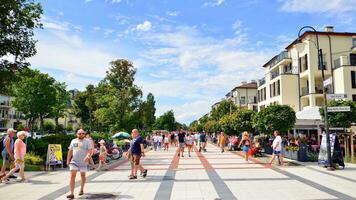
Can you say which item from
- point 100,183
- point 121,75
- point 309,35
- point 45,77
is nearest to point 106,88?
point 121,75

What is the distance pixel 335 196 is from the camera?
9.02 metres

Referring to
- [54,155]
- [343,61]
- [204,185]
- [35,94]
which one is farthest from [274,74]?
[204,185]

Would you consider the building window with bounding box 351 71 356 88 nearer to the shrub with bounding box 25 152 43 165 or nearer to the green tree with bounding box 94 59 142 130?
the green tree with bounding box 94 59 142 130

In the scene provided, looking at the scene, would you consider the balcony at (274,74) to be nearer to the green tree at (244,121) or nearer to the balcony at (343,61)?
the balcony at (343,61)

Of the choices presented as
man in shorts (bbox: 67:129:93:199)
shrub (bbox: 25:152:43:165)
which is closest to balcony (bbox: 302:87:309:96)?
shrub (bbox: 25:152:43:165)

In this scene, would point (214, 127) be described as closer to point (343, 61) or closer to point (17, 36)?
point (343, 61)

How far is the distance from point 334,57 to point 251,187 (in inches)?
1302

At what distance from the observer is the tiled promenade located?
9.41m

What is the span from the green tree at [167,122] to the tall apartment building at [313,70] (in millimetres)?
64023

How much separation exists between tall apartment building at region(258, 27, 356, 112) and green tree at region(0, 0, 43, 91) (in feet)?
75.4

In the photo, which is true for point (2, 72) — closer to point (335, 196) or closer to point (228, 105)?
point (335, 196)

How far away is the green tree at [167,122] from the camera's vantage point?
109 m

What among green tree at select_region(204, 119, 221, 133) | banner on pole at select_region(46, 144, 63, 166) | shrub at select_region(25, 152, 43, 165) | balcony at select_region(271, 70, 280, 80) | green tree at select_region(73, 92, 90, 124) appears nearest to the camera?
banner on pole at select_region(46, 144, 63, 166)

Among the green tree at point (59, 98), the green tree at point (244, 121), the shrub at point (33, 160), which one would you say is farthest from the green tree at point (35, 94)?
the shrub at point (33, 160)
